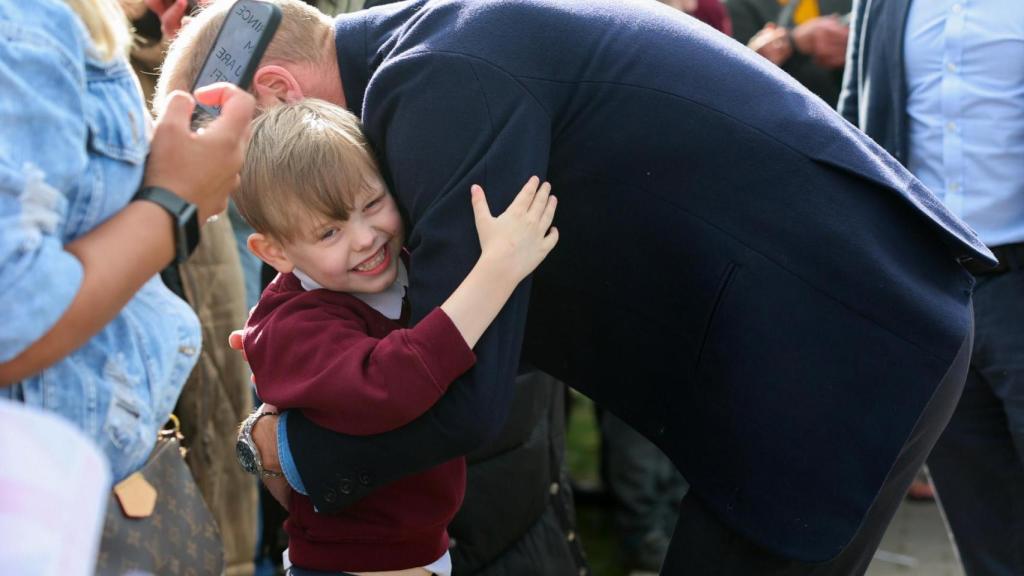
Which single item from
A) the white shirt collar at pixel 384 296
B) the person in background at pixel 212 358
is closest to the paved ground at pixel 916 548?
the person in background at pixel 212 358

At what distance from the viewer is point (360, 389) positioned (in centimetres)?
181

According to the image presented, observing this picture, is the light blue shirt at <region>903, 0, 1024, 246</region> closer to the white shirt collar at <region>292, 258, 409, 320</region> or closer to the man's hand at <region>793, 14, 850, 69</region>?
the man's hand at <region>793, 14, 850, 69</region>

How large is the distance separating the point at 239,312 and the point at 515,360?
6.11ft

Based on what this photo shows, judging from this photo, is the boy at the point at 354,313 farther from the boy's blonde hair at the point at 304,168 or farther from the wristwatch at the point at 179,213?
the wristwatch at the point at 179,213

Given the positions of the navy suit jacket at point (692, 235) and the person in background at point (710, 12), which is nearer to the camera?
the navy suit jacket at point (692, 235)

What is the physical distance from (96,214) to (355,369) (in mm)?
449

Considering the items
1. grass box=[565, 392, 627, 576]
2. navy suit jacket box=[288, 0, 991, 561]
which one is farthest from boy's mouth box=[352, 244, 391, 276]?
grass box=[565, 392, 627, 576]

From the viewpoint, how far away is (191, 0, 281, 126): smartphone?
1.88 meters

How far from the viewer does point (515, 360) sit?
6.23 ft

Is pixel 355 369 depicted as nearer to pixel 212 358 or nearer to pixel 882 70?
pixel 212 358

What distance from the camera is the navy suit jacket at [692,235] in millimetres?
1837

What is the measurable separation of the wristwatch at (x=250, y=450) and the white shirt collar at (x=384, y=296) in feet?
0.71

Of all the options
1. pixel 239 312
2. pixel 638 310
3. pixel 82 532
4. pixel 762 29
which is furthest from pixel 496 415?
pixel 762 29

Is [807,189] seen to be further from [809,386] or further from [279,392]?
[279,392]
